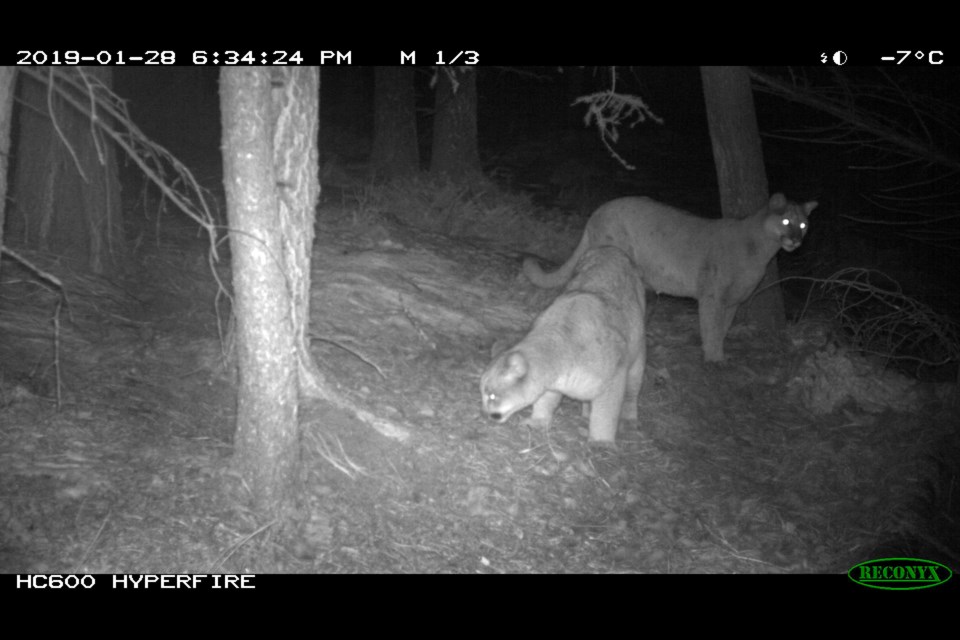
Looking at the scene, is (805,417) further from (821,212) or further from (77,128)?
(821,212)

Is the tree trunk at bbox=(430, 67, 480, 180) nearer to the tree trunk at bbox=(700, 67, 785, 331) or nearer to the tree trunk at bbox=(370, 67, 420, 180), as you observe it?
the tree trunk at bbox=(370, 67, 420, 180)

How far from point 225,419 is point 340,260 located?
368 cm

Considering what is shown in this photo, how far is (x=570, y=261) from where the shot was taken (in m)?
10.4

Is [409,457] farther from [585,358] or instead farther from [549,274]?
[549,274]

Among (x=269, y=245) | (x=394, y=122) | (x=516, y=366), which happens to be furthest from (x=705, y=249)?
(x=394, y=122)

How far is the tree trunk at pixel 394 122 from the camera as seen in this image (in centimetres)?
1633

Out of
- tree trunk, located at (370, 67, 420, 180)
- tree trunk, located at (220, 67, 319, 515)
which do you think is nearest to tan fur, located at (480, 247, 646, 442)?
tree trunk, located at (220, 67, 319, 515)

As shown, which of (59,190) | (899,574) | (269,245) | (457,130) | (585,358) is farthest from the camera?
(457,130)

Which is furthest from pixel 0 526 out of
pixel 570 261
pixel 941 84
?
pixel 941 84

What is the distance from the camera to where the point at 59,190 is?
852cm

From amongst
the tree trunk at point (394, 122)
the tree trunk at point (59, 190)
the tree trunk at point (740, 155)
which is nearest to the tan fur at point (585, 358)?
the tree trunk at point (740, 155)

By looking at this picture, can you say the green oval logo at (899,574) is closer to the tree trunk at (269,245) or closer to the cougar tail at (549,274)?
the tree trunk at (269,245)

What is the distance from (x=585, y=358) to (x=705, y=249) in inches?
151

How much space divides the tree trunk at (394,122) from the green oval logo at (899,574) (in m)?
12.0
